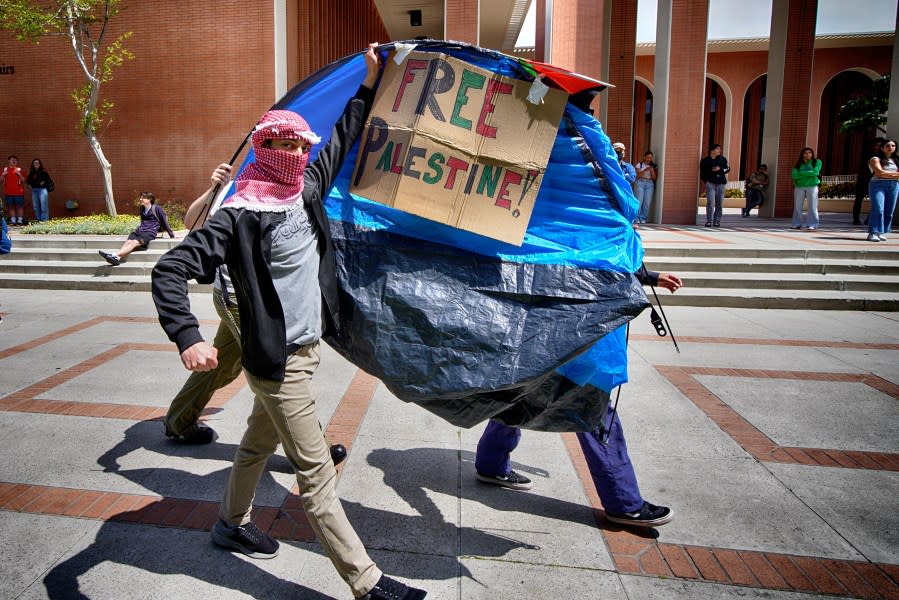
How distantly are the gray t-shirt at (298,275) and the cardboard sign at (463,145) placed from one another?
532 mm

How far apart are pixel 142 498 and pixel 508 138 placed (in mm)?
Result: 2782

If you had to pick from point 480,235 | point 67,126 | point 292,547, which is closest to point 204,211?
point 480,235

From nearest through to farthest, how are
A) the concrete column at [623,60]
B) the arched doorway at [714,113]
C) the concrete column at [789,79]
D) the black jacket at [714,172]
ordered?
1. the black jacket at [714,172]
2. the concrete column at [789,79]
3. the concrete column at [623,60]
4. the arched doorway at [714,113]

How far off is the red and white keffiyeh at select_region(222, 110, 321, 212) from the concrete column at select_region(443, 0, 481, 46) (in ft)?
42.9

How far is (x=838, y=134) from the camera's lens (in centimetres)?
3216

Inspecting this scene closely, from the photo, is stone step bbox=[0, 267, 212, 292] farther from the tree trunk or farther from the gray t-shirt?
the gray t-shirt

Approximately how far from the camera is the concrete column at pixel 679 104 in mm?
15484

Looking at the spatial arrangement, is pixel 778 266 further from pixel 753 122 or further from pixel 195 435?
pixel 753 122

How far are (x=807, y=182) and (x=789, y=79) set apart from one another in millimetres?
6456

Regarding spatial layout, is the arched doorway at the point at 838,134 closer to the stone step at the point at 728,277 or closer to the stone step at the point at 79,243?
the stone step at the point at 728,277

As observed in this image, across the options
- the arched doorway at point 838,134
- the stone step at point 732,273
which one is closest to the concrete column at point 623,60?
the stone step at point 732,273

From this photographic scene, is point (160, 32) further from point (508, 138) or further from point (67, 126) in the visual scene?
point (508, 138)

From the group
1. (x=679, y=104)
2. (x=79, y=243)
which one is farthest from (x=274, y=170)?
(x=679, y=104)

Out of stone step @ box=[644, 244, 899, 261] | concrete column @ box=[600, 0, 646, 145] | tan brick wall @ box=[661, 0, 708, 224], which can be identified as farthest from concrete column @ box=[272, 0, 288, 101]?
concrete column @ box=[600, 0, 646, 145]
